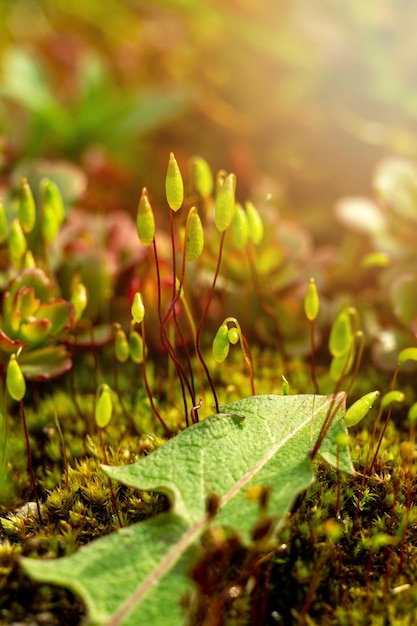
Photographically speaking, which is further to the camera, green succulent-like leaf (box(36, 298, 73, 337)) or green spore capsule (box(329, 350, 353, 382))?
green succulent-like leaf (box(36, 298, 73, 337))

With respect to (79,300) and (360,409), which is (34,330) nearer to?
(79,300)

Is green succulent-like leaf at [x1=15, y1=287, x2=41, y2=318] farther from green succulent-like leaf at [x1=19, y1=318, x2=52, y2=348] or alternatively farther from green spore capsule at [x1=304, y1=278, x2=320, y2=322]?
green spore capsule at [x1=304, y1=278, x2=320, y2=322]

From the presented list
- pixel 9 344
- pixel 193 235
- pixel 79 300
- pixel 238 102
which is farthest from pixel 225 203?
pixel 238 102

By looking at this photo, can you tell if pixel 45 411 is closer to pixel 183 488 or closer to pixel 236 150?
pixel 183 488

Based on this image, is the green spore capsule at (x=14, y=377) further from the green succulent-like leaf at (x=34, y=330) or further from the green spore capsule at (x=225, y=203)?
the green spore capsule at (x=225, y=203)

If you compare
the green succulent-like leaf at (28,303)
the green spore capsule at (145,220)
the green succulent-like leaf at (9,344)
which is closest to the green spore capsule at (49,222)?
the green succulent-like leaf at (28,303)

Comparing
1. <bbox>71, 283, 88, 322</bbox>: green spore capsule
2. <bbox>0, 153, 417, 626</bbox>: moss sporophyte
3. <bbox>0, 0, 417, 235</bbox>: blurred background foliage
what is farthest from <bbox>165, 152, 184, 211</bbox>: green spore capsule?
<bbox>0, 0, 417, 235</bbox>: blurred background foliage
